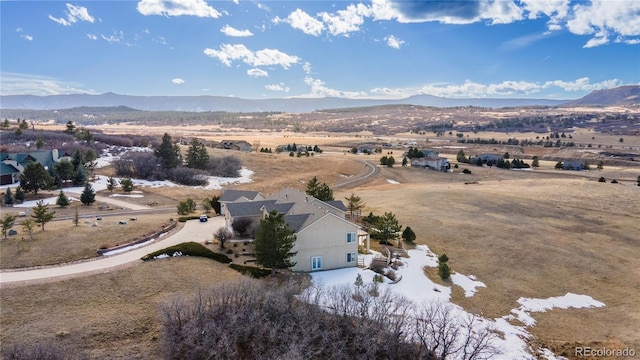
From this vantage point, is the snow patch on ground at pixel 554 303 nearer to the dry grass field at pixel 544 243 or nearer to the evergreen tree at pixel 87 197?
the dry grass field at pixel 544 243

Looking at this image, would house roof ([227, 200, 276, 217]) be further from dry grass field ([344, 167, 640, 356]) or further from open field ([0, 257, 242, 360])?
dry grass field ([344, 167, 640, 356])

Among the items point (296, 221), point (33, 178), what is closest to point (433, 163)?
point (296, 221)

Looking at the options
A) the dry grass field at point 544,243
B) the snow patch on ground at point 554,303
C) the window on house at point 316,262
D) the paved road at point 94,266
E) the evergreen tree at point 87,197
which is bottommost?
the snow patch on ground at point 554,303

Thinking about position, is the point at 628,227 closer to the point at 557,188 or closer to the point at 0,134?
the point at 557,188

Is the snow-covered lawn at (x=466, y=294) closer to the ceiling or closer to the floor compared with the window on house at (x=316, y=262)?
closer to the floor

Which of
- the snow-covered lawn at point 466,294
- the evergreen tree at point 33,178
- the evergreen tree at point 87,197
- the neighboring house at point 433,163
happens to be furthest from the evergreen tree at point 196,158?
the snow-covered lawn at point 466,294
